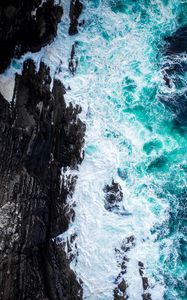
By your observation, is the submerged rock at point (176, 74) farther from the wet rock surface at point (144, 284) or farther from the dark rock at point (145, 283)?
the dark rock at point (145, 283)

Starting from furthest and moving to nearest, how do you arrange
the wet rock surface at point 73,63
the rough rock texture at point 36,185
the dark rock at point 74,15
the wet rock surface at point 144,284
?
the dark rock at point 74,15, the wet rock surface at point 73,63, the wet rock surface at point 144,284, the rough rock texture at point 36,185

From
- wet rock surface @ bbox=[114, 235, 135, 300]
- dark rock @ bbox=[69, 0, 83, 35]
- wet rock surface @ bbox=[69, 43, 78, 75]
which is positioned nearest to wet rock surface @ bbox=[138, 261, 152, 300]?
wet rock surface @ bbox=[114, 235, 135, 300]

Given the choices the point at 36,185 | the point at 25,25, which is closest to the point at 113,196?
the point at 36,185

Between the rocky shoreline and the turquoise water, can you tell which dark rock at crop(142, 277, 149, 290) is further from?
the rocky shoreline

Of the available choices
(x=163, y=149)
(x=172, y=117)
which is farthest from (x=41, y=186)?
(x=172, y=117)

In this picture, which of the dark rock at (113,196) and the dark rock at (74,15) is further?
the dark rock at (74,15)

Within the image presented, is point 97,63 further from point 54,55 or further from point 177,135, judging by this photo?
point 177,135

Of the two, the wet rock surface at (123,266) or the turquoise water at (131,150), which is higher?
the turquoise water at (131,150)

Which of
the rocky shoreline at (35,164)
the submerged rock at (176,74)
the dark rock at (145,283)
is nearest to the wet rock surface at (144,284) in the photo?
the dark rock at (145,283)
